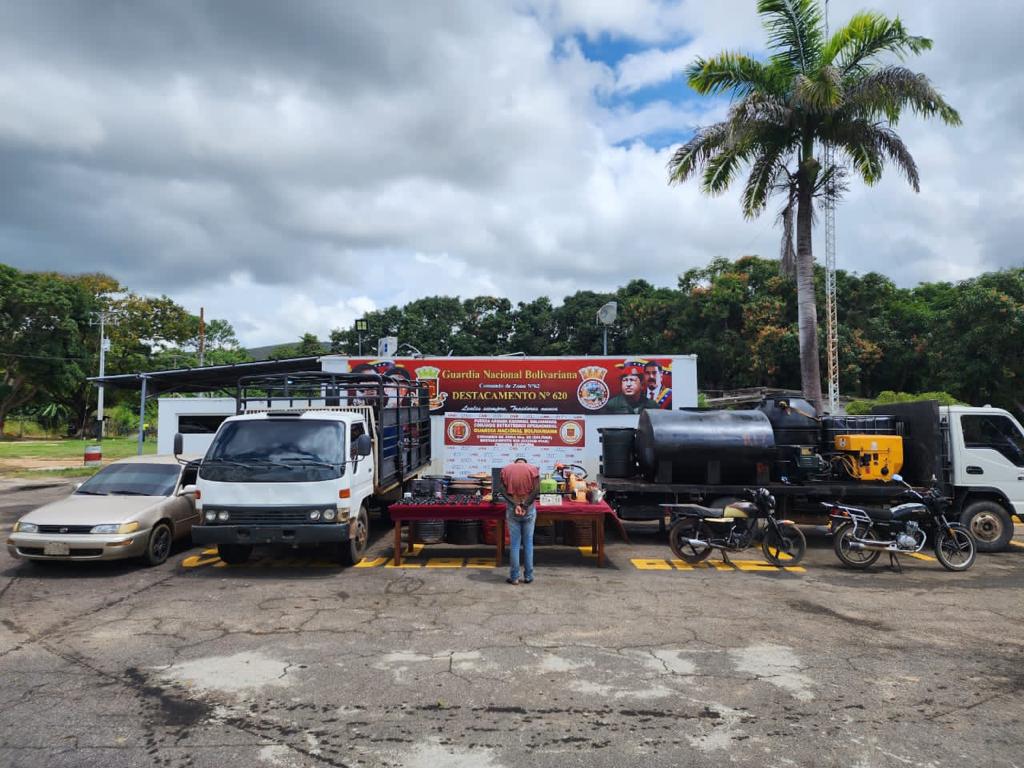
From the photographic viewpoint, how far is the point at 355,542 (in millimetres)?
9297

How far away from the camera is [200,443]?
19531 millimetres

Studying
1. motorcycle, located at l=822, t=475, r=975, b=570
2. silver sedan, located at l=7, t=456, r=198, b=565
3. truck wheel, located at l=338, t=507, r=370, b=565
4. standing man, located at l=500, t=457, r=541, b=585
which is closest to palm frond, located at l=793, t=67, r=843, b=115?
motorcycle, located at l=822, t=475, r=975, b=570

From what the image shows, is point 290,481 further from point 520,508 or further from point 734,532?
point 734,532

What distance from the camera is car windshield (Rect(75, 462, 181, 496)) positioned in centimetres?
981

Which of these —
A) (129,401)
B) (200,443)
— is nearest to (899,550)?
(200,443)

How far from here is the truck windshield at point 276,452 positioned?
28.3 ft

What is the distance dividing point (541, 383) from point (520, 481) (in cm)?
867

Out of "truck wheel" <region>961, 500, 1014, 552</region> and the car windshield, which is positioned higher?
the car windshield

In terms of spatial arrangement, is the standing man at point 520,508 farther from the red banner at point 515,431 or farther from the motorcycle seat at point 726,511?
the red banner at point 515,431

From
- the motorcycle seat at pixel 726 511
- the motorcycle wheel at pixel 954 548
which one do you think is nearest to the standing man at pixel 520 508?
the motorcycle seat at pixel 726 511

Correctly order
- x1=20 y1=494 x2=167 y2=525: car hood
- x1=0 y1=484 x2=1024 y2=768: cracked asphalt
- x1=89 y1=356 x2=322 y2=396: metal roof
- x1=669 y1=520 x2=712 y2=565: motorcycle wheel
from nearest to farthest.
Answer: x1=0 y1=484 x2=1024 y2=768: cracked asphalt, x1=20 y1=494 x2=167 y2=525: car hood, x1=669 y1=520 x2=712 y2=565: motorcycle wheel, x1=89 y1=356 x2=322 y2=396: metal roof

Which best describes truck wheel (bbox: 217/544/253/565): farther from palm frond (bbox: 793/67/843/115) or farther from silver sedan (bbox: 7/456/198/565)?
palm frond (bbox: 793/67/843/115)

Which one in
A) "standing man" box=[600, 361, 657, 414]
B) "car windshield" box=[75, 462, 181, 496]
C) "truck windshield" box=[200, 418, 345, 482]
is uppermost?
"standing man" box=[600, 361, 657, 414]

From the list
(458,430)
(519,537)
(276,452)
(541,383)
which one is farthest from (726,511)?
(458,430)
